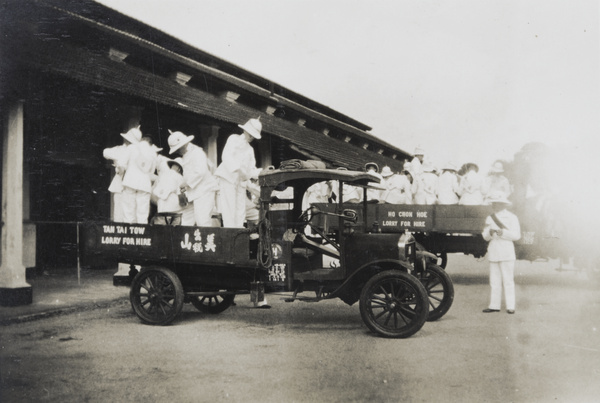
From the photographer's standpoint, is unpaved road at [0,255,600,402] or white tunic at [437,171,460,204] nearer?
unpaved road at [0,255,600,402]

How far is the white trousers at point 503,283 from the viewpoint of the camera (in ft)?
28.1

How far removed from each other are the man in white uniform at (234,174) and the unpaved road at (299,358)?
1.41 metres

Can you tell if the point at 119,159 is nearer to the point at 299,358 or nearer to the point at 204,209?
the point at 204,209

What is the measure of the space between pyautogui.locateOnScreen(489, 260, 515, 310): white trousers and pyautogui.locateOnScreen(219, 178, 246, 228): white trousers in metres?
3.66

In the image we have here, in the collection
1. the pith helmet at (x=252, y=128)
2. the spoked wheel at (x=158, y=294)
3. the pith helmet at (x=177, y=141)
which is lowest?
the spoked wheel at (x=158, y=294)

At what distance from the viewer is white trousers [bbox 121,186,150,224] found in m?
9.28

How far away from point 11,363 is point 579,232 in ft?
31.1

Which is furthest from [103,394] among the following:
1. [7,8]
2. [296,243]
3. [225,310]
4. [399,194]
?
[399,194]

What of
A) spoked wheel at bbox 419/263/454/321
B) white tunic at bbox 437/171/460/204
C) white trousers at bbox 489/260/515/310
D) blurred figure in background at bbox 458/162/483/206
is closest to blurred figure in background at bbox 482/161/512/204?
blurred figure in background at bbox 458/162/483/206

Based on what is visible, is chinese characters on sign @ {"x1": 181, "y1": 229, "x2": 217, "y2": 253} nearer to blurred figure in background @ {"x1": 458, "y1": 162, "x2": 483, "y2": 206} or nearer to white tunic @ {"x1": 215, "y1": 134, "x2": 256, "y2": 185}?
white tunic @ {"x1": 215, "y1": 134, "x2": 256, "y2": 185}

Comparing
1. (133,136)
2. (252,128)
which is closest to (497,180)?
(252,128)

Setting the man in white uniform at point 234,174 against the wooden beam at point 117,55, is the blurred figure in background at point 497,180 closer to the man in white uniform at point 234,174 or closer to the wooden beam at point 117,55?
the man in white uniform at point 234,174

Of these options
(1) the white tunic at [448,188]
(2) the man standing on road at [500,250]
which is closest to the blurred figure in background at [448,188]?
(1) the white tunic at [448,188]

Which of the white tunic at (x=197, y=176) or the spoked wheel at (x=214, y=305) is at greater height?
the white tunic at (x=197, y=176)
